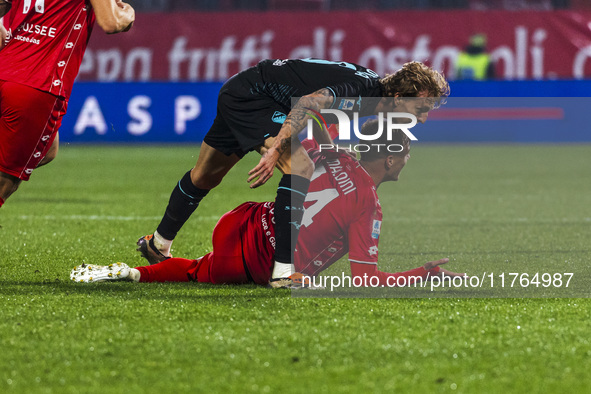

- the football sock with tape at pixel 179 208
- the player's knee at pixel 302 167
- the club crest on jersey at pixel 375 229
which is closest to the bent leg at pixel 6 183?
the football sock with tape at pixel 179 208

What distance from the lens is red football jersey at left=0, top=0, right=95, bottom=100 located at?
395cm

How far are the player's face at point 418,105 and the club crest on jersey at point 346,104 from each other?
0.21 m

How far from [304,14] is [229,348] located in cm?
1545

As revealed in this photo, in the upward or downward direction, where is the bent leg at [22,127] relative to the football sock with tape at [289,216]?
upward

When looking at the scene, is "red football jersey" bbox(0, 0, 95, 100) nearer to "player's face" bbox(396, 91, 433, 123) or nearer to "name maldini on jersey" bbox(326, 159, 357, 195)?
"name maldini on jersey" bbox(326, 159, 357, 195)

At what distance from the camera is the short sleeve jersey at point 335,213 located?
382 cm

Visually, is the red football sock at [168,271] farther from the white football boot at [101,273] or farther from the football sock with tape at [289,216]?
the football sock with tape at [289,216]

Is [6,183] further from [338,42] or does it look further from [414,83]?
[338,42]

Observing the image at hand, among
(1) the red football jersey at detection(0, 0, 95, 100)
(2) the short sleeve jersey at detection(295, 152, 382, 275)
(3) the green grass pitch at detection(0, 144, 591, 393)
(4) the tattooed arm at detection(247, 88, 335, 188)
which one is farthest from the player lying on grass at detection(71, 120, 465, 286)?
(1) the red football jersey at detection(0, 0, 95, 100)

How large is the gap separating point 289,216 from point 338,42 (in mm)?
14083

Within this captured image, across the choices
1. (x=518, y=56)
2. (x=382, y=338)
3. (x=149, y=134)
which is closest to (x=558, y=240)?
(x=382, y=338)

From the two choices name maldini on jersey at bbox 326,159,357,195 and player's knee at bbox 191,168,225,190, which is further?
player's knee at bbox 191,168,225,190

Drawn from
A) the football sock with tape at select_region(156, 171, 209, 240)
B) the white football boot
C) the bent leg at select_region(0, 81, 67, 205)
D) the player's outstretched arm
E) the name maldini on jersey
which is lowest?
the white football boot

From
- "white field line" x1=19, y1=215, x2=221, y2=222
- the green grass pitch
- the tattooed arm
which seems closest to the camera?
the green grass pitch
